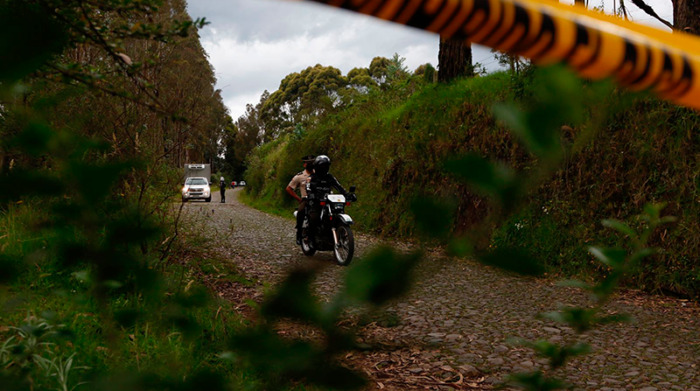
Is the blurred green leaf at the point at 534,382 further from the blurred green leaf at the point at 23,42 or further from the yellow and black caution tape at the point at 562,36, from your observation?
the blurred green leaf at the point at 23,42

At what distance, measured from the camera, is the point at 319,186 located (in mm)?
6832

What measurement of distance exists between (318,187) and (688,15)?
483cm

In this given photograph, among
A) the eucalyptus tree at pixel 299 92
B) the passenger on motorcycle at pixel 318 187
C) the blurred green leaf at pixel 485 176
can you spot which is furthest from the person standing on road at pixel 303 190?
the eucalyptus tree at pixel 299 92

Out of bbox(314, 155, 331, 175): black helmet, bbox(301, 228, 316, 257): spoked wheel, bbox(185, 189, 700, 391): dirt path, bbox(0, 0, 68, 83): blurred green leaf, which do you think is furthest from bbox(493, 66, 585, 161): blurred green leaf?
bbox(314, 155, 331, 175): black helmet

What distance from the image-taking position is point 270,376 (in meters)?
0.45

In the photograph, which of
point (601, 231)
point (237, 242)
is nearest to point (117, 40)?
point (237, 242)

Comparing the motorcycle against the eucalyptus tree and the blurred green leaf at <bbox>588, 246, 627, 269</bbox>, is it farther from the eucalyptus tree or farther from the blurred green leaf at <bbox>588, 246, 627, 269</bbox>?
the eucalyptus tree

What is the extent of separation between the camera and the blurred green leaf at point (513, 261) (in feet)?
1.27

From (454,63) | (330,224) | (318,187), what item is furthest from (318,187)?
(454,63)

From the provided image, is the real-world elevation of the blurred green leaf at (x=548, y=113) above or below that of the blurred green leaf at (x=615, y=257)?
above

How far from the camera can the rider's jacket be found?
678 cm

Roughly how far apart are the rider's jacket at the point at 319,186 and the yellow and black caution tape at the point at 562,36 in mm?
6250

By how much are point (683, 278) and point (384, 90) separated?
1081 cm

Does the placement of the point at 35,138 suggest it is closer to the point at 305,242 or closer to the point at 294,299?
the point at 294,299
